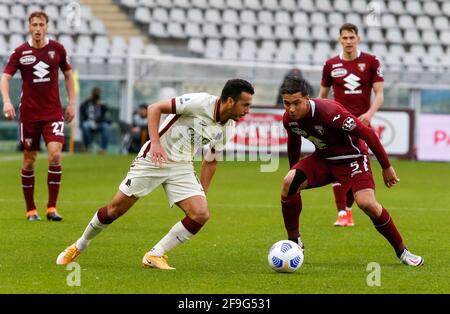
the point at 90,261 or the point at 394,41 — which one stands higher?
the point at 394,41

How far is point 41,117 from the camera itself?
12.4 m

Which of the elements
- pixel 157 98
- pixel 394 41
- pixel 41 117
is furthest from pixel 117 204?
pixel 394 41

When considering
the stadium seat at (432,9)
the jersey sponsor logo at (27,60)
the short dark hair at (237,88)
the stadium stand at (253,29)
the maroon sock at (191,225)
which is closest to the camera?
the short dark hair at (237,88)

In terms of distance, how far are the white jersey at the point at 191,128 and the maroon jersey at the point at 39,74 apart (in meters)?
3.83

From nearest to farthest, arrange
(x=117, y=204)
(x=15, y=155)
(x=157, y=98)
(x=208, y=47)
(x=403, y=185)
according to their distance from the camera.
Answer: (x=117, y=204), (x=403, y=185), (x=15, y=155), (x=157, y=98), (x=208, y=47)

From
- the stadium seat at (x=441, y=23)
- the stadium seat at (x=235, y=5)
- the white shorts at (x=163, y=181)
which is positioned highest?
the stadium seat at (x=235, y=5)

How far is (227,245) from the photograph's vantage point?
412 inches

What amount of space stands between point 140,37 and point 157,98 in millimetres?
4702

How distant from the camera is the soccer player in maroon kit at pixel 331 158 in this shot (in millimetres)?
8820

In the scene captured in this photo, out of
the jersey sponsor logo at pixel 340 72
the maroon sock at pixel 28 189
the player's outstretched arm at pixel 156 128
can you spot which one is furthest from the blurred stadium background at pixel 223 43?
the player's outstretched arm at pixel 156 128

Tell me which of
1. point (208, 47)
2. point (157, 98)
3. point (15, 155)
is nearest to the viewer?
point (15, 155)
